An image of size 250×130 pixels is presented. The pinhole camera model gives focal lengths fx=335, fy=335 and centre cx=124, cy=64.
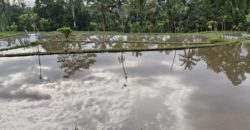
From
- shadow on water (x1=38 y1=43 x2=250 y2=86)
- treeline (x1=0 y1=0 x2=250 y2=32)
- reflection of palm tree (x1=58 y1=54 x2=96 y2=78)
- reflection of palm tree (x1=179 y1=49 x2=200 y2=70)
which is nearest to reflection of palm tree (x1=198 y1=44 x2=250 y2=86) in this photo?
shadow on water (x1=38 y1=43 x2=250 y2=86)

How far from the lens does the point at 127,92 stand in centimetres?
1381

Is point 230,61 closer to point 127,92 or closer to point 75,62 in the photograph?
point 127,92

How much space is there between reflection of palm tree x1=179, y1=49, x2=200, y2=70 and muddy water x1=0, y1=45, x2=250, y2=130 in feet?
0.19

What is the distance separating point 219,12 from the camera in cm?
3841

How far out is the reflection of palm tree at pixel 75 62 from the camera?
18328mm

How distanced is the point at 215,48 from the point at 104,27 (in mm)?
20647

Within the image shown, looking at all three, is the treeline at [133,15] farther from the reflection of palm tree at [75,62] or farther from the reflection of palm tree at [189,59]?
the reflection of palm tree at [75,62]

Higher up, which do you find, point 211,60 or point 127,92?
point 211,60

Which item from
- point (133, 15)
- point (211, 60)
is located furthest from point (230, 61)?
point (133, 15)

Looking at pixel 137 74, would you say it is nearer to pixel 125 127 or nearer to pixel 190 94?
pixel 190 94

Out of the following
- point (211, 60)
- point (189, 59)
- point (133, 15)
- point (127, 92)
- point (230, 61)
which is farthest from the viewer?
point (133, 15)

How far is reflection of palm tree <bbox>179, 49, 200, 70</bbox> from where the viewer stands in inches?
745

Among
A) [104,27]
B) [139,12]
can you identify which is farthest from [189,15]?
[104,27]

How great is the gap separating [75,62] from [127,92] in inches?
280
